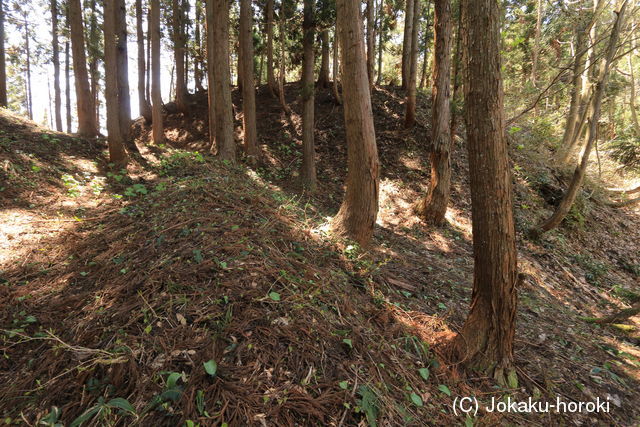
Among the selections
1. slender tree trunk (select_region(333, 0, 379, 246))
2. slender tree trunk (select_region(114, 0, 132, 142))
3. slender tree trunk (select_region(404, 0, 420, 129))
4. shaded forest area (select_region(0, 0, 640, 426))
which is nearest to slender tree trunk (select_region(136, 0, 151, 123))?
slender tree trunk (select_region(114, 0, 132, 142))

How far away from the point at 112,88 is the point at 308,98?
15.3 feet

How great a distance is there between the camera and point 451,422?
242 centimetres

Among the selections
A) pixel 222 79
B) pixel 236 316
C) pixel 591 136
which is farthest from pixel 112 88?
pixel 591 136

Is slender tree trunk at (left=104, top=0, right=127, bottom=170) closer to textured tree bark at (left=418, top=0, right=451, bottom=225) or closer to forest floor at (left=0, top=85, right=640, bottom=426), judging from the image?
forest floor at (left=0, top=85, right=640, bottom=426)

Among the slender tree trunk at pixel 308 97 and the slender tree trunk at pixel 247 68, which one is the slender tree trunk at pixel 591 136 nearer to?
the slender tree trunk at pixel 308 97

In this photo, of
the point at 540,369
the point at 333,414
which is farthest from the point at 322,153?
the point at 333,414

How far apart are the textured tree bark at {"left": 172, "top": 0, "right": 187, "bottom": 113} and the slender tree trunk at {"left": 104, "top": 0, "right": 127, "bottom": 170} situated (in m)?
6.26

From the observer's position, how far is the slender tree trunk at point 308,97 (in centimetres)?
851

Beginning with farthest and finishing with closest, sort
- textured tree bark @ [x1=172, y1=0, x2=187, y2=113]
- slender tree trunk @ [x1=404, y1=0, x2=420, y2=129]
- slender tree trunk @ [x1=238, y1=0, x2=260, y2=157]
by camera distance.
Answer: textured tree bark @ [x1=172, y1=0, x2=187, y2=113]
slender tree trunk @ [x1=404, y1=0, x2=420, y2=129]
slender tree trunk @ [x1=238, y1=0, x2=260, y2=157]

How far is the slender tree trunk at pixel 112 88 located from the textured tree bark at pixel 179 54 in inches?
246

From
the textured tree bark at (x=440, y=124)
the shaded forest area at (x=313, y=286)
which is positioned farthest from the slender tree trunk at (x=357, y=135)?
the textured tree bark at (x=440, y=124)

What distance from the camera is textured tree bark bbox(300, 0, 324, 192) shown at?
852cm

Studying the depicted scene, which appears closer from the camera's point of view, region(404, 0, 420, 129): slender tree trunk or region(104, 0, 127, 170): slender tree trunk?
region(104, 0, 127, 170): slender tree trunk

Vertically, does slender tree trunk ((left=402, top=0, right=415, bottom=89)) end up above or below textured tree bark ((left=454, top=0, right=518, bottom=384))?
above
